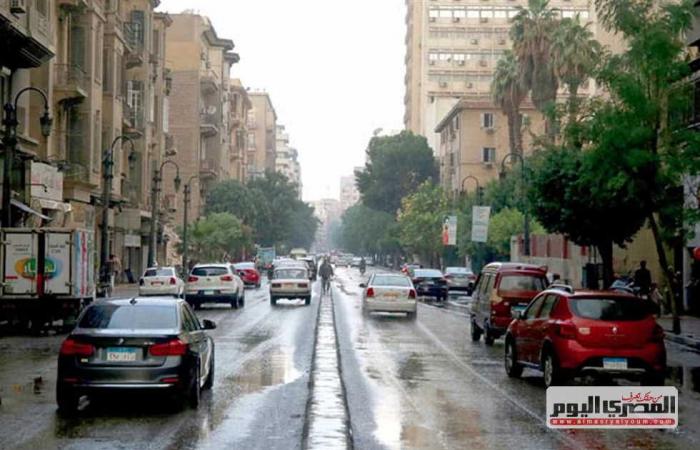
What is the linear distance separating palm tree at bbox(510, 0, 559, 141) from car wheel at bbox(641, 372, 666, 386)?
51405 mm

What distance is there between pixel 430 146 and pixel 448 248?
38665mm

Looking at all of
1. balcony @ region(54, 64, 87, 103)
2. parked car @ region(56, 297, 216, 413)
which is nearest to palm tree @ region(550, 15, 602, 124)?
balcony @ region(54, 64, 87, 103)

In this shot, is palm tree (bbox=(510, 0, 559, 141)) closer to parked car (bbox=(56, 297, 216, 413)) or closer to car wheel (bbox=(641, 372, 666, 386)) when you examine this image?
car wheel (bbox=(641, 372, 666, 386))

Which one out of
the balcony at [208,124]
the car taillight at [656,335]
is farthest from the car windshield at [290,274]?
the balcony at [208,124]

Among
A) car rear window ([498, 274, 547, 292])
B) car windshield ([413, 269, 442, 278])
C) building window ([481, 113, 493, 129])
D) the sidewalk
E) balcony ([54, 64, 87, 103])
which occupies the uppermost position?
building window ([481, 113, 493, 129])

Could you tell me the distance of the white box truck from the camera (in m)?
29.9

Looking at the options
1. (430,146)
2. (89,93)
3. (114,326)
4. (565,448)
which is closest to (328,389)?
(114,326)

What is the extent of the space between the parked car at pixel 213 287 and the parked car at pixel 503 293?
706 inches

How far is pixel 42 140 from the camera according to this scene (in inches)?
1832

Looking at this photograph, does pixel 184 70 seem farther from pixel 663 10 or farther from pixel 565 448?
pixel 565 448

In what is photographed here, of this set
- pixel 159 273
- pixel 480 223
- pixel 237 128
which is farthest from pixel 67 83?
pixel 237 128

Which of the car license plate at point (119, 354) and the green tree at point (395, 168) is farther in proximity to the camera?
the green tree at point (395, 168)

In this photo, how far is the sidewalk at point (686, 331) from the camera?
29531 millimetres

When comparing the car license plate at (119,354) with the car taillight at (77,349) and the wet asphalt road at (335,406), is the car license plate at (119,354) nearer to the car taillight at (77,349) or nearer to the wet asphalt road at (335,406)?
the car taillight at (77,349)
